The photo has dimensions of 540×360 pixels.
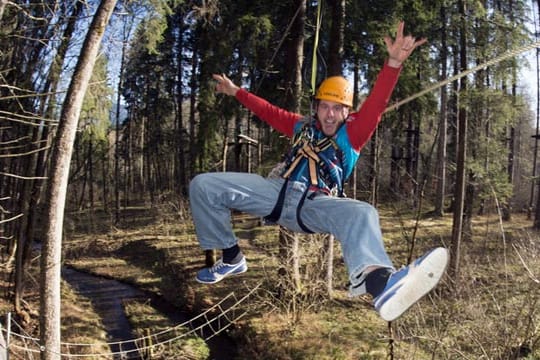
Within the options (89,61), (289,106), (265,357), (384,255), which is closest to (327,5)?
(289,106)

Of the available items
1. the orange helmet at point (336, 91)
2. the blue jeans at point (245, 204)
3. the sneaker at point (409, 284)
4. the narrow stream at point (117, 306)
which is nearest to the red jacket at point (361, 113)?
the orange helmet at point (336, 91)

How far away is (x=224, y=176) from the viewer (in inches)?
127

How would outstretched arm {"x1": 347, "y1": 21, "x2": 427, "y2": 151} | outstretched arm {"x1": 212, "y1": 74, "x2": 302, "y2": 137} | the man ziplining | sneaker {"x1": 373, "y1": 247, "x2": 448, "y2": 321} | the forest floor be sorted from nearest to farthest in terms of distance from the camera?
sneaker {"x1": 373, "y1": 247, "x2": 448, "y2": 321} → outstretched arm {"x1": 347, "y1": 21, "x2": 427, "y2": 151} → the man ziplining → outstretched arm {"x1": 212, "y1": 74, "x2": 302, "y2": 137} → the forest floor

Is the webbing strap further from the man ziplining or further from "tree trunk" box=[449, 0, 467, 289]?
"tree trunk" box=[449, 0, 467, 289]

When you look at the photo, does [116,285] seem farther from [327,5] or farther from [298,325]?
[327,5]

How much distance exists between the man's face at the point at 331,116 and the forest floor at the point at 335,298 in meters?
3.86

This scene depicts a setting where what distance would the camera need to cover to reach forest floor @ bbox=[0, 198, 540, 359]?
7.80 meters

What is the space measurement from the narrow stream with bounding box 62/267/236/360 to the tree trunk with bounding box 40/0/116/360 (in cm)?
495

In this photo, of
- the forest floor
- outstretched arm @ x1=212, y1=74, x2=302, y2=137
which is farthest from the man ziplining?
the forest floor

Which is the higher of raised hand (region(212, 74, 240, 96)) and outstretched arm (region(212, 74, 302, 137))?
raised hand (region(212, 74, 240, 96))

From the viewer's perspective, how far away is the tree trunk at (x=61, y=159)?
18.0 feet

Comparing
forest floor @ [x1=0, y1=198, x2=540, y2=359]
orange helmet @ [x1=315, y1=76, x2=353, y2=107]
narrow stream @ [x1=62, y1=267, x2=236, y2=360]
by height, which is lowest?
narrow stream @ [x1=62, y1=267, x2=236, y2=360]

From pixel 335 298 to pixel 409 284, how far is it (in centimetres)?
925

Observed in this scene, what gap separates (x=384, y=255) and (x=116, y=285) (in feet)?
45.0
